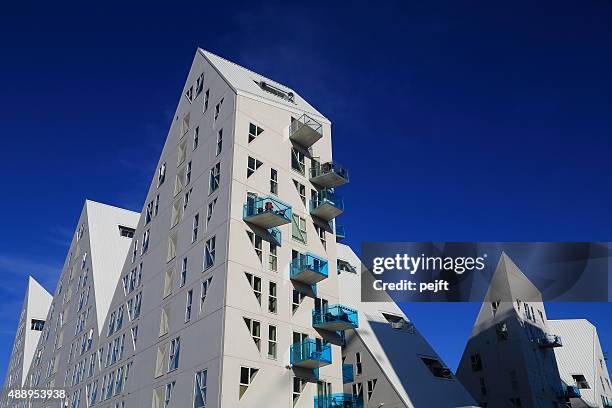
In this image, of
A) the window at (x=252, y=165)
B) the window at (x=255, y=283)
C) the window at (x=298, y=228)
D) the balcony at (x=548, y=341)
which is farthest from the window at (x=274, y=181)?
the balcony at (x=548, y=341)

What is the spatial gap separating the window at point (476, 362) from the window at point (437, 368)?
1807cm

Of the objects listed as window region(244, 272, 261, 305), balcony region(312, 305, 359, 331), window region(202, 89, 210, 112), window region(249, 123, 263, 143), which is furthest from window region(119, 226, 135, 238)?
window region(244, 272, 261, 305)

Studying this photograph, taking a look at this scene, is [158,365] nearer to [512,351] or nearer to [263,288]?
[263,288]

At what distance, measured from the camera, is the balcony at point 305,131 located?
161 feet

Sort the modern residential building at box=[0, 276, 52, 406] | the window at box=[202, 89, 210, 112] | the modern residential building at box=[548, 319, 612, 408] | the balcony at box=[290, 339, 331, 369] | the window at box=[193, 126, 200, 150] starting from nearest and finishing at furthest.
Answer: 1. the balcony at box=[290, 339, 331, 369]
2. the window at box=[193, 126, 200, 150]
3. the window at box=[202, 89, 210, 112]
4. the modern residential building at box=[548, 319, 612, 408]
5. the modern residential building at box=[0, 276, 52, 406]

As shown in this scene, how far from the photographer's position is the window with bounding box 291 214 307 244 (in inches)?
1827

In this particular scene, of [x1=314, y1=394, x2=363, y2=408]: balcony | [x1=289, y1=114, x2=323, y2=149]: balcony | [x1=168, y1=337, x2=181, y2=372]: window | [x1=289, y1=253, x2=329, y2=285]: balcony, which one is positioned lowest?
[x1=314, y1=394, x2=363, y2=408]: balcony

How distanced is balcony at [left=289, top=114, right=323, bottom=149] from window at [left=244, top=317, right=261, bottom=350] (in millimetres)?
16277

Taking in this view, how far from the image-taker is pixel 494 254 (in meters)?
39.8

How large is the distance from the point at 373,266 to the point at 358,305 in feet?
82.8

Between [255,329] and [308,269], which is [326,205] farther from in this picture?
[255,329]

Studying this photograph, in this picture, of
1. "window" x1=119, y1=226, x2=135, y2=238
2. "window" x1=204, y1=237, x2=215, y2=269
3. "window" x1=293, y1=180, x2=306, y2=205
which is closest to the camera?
"window" x1=204, y1=237, x2=215, y2=269

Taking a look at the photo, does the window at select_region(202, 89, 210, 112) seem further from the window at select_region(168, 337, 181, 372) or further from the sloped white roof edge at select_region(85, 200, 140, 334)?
the sloped white roof edge at select_region(85, 200, 140, 334)

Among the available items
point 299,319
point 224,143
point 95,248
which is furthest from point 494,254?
point 95,248
